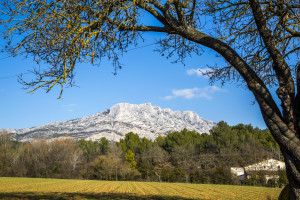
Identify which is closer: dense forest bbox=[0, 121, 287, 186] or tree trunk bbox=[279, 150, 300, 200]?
tree trunk bbox=[279, 150, 300, 200]

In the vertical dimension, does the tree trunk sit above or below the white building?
above

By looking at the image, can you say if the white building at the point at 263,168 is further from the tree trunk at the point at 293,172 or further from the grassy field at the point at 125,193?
the tree trunk at the point at 293,172

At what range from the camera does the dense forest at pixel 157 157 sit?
50938 mm

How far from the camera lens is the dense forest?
167 ft

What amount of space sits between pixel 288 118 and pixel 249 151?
51.2m

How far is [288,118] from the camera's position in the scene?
4.71m

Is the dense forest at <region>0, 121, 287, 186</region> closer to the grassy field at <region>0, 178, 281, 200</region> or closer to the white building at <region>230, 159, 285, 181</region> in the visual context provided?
the white building at <region>230, 159, 285, 181</region>

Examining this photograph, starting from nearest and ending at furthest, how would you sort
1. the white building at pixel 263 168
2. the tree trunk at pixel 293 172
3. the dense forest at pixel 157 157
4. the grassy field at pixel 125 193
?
the tree trunk at pixel 293 172 → the grassy field at pixel 125 193 → the white building at pixel 263 168 → the dense forest at pixel 157 157

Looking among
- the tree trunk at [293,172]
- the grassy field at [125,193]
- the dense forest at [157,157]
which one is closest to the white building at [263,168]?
the dense forest at [157,157]

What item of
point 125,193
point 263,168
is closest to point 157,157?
point 263,168

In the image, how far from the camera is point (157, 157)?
2270 inches

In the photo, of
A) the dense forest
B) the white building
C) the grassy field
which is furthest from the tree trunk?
the dense forest

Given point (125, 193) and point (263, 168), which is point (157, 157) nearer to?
point (263, 168)

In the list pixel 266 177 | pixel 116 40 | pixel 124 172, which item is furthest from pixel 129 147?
pixel 116 40
